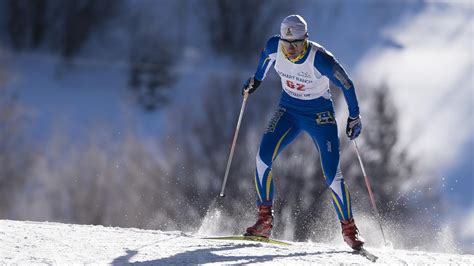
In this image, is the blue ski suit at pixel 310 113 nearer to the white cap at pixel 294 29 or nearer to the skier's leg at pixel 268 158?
the skier's leg at pixel 268 158

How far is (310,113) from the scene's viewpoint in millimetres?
7113

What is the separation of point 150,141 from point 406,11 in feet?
54.1

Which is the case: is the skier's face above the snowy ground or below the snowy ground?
above

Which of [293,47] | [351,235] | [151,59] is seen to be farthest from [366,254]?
[151,59]

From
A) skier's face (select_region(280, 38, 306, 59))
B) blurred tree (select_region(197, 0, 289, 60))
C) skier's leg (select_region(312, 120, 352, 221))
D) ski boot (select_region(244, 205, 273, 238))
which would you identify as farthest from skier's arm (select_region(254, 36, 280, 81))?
blurred tree (select_region(197, 0, 289, 60))

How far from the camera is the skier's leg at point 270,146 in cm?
718

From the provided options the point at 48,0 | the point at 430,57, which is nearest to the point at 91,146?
the point at 48,0

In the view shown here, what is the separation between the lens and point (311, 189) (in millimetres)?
26797

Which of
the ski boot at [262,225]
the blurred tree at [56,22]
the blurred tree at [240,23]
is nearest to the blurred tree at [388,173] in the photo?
the blurred tree at [240,23]

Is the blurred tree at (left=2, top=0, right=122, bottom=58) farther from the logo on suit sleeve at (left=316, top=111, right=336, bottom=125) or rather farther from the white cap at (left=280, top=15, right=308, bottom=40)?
the white cap at (left=280, top=15, right=308, bottom=40)

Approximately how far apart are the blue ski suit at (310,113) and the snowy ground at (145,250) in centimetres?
52

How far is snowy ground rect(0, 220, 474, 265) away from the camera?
6.01 metres

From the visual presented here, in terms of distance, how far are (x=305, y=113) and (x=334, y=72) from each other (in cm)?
50

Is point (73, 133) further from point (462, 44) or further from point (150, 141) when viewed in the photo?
point (462, 44)
